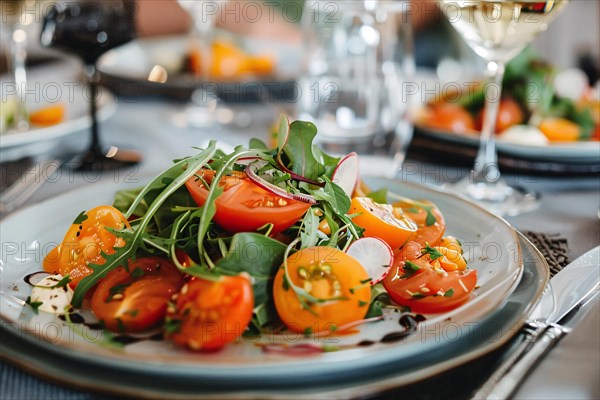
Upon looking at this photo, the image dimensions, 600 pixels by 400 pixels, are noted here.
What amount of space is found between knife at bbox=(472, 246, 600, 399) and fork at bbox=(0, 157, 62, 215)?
2.77ft

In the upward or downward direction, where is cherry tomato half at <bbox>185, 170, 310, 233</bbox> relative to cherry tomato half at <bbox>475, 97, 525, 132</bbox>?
upward

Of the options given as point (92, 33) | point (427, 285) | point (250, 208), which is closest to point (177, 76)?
point (92, 33)

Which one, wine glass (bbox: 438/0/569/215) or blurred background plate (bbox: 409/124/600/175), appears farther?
blurred background plate (bbox: 409/124/600/175)

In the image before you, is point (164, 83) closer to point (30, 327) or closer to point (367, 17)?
point (367, 17)

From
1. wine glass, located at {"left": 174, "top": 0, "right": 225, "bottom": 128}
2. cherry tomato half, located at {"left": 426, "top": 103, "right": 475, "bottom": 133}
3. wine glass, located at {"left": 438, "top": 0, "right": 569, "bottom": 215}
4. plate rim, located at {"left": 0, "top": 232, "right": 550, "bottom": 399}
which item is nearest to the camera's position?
plate rim, located at {"left": 0, "top": 232, "right": 550, "bottom": 399}

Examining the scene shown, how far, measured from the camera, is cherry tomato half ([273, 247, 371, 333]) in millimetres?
635

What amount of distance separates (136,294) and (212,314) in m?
0.10

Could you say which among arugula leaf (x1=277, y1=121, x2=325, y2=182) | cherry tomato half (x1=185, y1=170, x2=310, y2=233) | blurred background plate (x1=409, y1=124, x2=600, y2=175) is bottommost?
blurred background plate (x1=409, y1=124, x2=600, y2=175)

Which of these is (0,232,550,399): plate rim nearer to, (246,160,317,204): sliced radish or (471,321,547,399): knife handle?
(471,321,547,399): knife handle

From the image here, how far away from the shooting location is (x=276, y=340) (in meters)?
0.63

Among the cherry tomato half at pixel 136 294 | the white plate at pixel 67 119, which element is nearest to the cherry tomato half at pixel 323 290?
the cherry tomato half at pixel 136 294

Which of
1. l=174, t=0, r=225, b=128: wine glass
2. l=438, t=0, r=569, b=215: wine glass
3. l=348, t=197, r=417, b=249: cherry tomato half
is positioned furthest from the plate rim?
l=174, t=0, r=225, b=128: wine glass

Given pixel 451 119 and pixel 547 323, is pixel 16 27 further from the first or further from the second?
pixel 547 323

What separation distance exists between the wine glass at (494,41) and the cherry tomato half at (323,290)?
516mm
